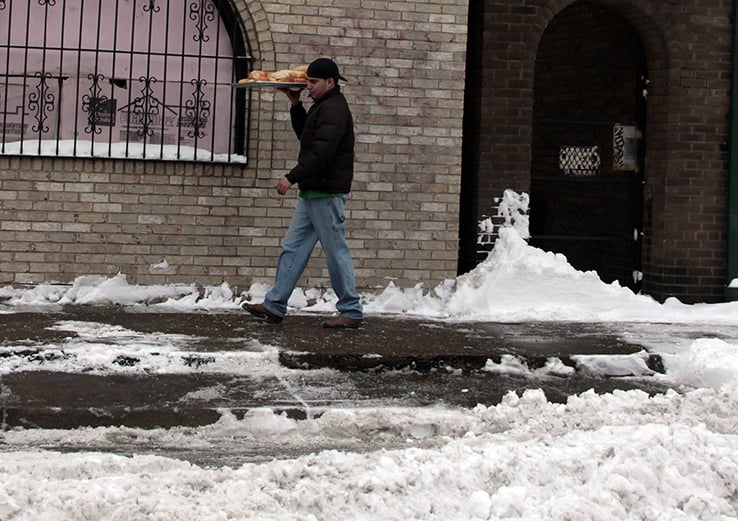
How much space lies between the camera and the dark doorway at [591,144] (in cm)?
1148

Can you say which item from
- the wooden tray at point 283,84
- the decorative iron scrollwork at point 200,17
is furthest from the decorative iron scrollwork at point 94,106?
the wooden tray at point 283,84

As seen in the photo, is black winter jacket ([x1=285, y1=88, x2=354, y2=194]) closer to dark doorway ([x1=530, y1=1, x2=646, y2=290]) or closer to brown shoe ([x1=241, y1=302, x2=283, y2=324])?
brown shoe ([x1=241, y1=302, x2=283, y2=324])

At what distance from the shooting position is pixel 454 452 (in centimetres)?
486

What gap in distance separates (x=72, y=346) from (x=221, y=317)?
1.80m

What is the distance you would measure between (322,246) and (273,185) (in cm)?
144

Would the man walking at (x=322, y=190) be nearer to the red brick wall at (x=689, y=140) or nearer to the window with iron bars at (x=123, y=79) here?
the window with iron bars at (x=123, y=79)

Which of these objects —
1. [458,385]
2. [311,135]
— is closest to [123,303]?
[311,135]

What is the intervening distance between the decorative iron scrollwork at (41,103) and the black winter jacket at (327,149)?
2.43 m

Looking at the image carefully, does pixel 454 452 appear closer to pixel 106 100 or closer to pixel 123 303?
pixel 123 303

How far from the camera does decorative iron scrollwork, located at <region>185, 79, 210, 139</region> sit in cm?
948

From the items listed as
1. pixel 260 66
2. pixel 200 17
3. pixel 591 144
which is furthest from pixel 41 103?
pixel 591 144

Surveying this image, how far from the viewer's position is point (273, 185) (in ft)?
31.1

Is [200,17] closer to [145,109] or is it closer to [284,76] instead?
[145,109]

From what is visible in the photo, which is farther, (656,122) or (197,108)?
(656,122)
